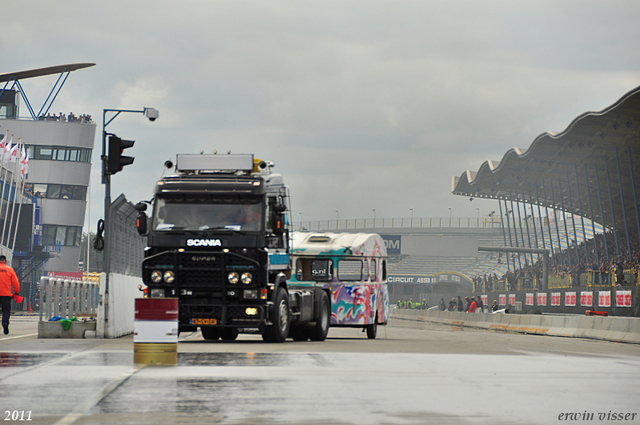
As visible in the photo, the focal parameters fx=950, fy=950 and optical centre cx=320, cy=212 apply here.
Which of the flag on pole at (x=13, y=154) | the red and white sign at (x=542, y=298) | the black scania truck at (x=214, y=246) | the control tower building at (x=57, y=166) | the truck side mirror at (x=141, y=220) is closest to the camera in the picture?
the black scania truck at (x=214, y=246)

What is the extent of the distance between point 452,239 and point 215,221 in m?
84.5

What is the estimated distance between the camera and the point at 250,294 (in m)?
17.4

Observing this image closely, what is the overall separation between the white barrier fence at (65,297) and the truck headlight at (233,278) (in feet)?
16.0

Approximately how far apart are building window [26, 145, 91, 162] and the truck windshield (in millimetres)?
75099

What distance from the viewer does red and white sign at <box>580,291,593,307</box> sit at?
43.1m

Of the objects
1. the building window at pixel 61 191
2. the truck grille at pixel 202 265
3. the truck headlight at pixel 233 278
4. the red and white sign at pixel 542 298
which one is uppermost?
the building window at pixel 61 191

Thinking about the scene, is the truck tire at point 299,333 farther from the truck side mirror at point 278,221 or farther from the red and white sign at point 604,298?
the red and white sign at point 604,298

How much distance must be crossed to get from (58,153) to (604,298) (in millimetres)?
61431

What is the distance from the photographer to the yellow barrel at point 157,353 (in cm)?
1238

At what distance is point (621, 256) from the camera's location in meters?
59.8

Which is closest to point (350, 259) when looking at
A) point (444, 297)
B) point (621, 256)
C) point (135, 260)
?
point (135, 260)

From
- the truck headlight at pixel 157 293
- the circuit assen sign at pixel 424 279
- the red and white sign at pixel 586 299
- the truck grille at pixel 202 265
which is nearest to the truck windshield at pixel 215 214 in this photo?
the truck grille at pixel 202 265

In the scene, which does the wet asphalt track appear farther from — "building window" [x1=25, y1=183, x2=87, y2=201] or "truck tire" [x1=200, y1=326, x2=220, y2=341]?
"building window" [x1=25, y1=183, x2=87, y2=201]

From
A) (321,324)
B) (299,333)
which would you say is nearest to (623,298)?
(321,324)
